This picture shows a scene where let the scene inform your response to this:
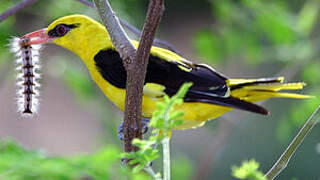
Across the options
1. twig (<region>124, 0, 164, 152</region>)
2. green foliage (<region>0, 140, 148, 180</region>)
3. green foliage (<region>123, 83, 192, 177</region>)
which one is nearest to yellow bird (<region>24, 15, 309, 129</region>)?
twig (<region>124, 0, 164, 152</region>)

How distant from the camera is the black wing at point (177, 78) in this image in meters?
2.12

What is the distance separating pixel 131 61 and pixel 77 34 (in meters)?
0.97

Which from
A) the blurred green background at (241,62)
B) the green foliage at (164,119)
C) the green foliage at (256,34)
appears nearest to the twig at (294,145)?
the green foliage at (164,119)

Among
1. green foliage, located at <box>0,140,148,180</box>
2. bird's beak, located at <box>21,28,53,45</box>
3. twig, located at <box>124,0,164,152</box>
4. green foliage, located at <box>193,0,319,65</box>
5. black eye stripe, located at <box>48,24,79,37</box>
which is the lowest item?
green foliage, located at <box>0,140,148,180</box>

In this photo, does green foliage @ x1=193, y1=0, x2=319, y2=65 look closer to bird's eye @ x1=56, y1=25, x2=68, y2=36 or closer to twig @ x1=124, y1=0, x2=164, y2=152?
bird's eye @ x1=56, y1=25, x2=68, y2=36

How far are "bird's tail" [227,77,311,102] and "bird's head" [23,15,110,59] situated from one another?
0.57m

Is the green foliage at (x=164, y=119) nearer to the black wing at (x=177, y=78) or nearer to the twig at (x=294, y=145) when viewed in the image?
the twig at (x=294, y=145)

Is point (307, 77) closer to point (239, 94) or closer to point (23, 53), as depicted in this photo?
point (239, 94)

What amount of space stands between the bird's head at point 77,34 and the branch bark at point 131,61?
897mm

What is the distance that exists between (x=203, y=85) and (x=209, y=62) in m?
1.21

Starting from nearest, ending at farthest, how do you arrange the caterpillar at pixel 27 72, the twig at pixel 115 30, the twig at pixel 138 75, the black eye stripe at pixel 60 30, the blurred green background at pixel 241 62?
the twig at pixel 138 75 → the twig at pixel 115 30 → the caterpillar at pixel 27 72 → the black eye stripe at pixel 60 30 → the blurred green background at pixel 241 62

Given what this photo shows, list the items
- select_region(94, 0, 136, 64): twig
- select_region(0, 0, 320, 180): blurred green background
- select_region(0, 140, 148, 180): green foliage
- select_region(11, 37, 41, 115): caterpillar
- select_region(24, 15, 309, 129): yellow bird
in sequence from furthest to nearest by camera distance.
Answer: select_region(0, 0, 320, 180): blurred green background
select_region(24, 15, 309, 129): yellow bird
select_region(11, 37, 41, 115): caterpillar
select_region(94, 0, 136, 64): twig
select_region(0, 140, 148, 180): green foliage

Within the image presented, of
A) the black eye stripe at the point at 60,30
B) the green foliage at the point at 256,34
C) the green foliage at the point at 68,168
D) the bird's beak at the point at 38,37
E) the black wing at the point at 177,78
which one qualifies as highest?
the green foliage at the point at 256,34

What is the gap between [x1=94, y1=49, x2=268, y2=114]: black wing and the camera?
83.5 inches
